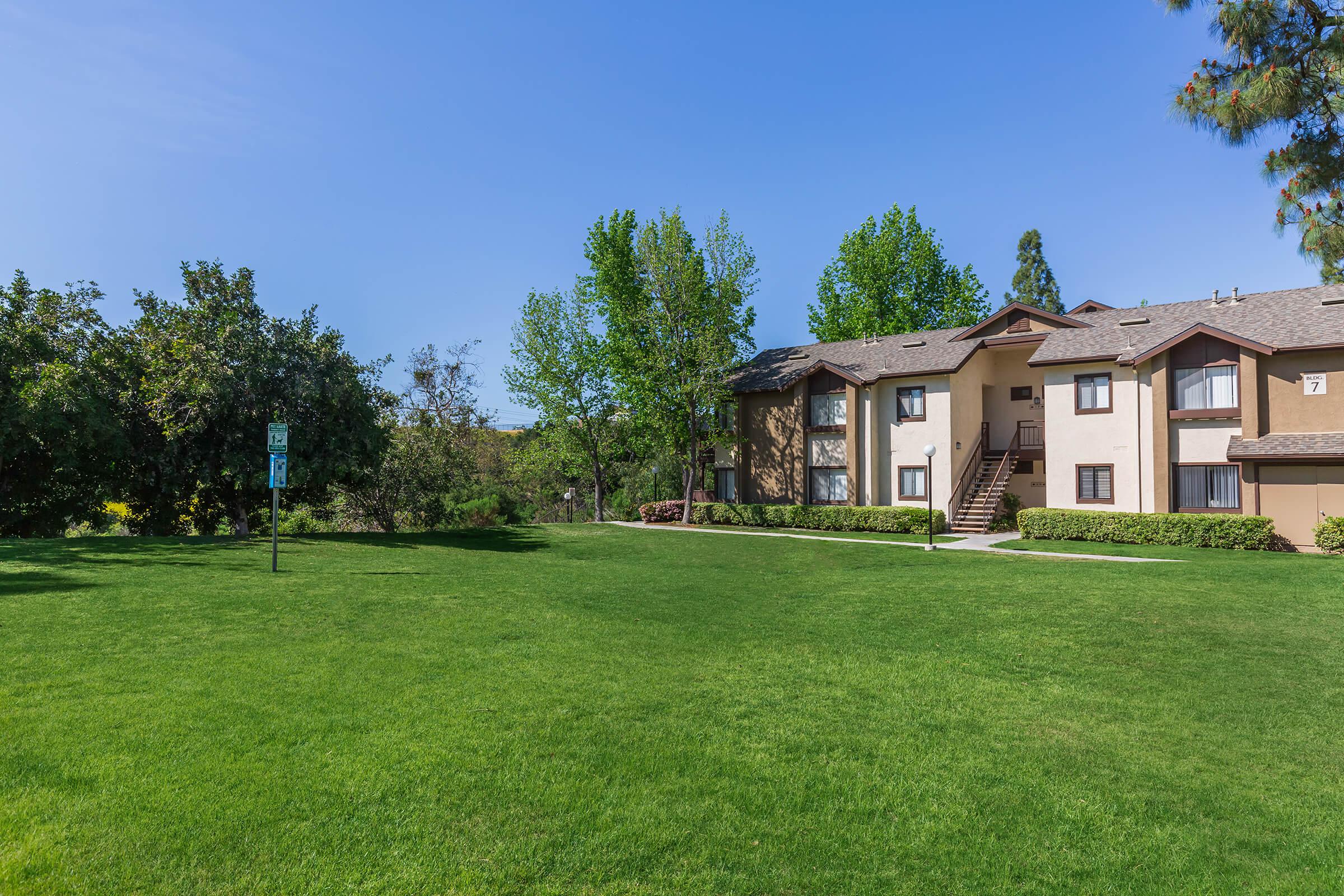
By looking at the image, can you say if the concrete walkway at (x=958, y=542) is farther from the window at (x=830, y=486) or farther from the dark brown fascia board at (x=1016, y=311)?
the dark brown fascia board at (x=1016, y=311)

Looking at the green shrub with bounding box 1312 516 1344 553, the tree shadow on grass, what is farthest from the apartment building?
the tree shadow on grass

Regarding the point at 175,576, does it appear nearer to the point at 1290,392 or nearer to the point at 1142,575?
the point at 1142,575

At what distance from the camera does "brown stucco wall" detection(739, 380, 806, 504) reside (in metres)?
32.5

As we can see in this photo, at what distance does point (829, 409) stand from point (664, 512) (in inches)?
347

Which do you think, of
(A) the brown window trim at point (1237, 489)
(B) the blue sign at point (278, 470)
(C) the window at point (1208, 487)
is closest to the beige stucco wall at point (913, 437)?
(A) the brown window trim at point (1237, 489)

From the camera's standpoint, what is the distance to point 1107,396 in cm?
2531

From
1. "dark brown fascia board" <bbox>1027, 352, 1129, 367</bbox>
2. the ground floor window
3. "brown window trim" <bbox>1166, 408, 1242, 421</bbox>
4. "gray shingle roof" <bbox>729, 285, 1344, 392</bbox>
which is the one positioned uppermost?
"gray shingle roof" <bbox>729, 285, 1344, 392</bbox>

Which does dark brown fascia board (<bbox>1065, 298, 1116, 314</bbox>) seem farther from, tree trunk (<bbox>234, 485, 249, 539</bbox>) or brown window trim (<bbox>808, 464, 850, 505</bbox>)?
tree trunk (<bbox>234, 485, 249, 539</bbox>)

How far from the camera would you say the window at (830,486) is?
31.3 metres

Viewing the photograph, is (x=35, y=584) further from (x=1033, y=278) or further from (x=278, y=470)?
(x=1033, y=278)

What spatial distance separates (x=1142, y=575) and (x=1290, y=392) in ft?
37.8

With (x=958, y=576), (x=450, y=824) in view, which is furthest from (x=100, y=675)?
(x=958, y=576)

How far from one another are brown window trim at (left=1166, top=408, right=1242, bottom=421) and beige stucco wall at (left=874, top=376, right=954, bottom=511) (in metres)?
7.25

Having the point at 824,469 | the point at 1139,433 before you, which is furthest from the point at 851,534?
the point at 1139,433
